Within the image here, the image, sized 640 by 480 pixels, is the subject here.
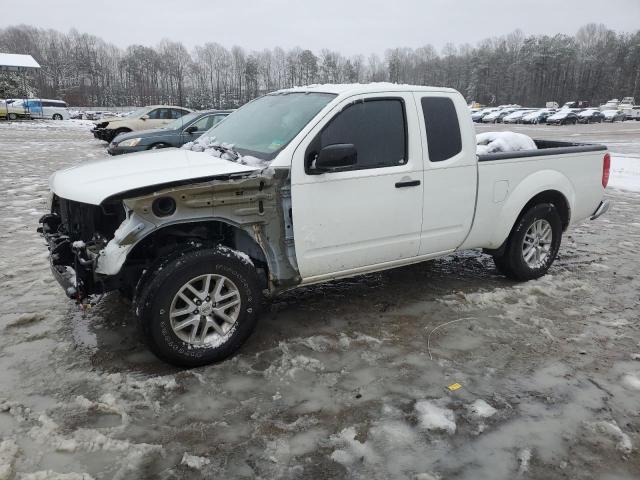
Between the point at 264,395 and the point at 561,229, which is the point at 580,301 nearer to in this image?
the point at 561,229

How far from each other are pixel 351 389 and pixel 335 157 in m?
1.60

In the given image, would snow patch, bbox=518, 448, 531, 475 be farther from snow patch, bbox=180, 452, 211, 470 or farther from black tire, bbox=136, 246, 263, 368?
black tire, bbox=136, 246, 263, 368

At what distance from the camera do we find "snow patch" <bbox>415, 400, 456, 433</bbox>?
9.53 feet

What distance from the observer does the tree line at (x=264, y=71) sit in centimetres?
9488

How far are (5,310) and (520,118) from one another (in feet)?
180

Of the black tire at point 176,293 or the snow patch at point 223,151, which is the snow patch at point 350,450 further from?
the snow patch at point 223,151

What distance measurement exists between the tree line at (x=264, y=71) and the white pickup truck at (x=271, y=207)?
8810 centimetres

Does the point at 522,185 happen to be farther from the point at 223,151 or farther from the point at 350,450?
the point at 350,450

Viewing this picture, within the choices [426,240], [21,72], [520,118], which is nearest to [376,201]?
[426,240]

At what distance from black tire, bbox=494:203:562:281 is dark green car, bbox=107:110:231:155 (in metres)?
8.69

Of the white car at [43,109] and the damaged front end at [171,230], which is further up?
the white car at [43,109]

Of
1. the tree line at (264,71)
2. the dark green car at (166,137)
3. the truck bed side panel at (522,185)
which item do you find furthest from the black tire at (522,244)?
the tree line at (264,71)

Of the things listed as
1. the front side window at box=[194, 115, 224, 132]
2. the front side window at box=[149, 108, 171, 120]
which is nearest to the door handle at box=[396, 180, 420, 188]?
the front side window at box=[194, 115, 224, 132]

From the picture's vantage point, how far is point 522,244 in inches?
200
